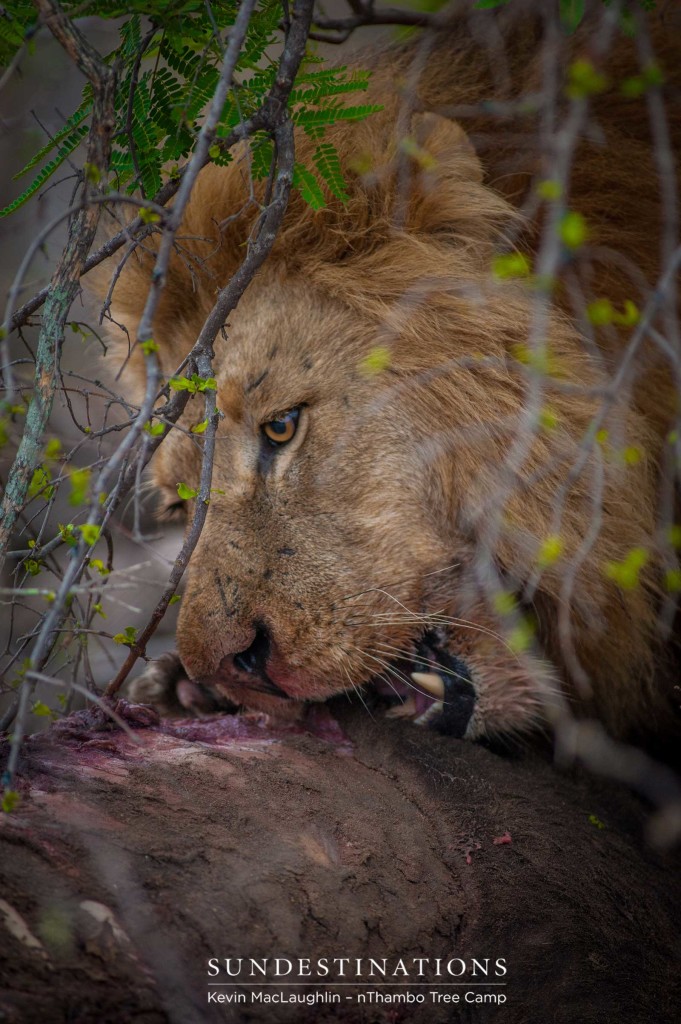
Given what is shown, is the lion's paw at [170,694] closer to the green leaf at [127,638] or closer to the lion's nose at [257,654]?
the lion's nose at [257,654]

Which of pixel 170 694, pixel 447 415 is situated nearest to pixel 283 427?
pixel 447 415

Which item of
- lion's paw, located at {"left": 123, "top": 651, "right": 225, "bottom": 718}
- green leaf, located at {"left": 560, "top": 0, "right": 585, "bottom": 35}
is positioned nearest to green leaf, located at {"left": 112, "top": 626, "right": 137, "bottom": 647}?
lion's paw, located at {"left": 123, "top": 651, "right": 225, "bottom": 718}

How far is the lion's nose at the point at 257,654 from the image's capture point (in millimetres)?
2350

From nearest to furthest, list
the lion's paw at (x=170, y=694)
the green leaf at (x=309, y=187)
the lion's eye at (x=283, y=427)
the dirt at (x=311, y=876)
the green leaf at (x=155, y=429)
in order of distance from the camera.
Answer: the dirt at (x=311, y=876), the green leaf at (x=155, y=429), the green leaf at (x=309, y=187), the lion's eye at (x=283, y=427), the lion's paw at (x=170, y=694)

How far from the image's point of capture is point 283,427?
2514 millimetres

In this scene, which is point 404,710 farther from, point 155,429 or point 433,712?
point 155,429

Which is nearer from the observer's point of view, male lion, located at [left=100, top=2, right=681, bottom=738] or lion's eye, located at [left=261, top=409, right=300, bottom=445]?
male lion, located at [left=100, top=2, right=681, bottom=738]

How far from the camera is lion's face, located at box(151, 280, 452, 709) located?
2.34m

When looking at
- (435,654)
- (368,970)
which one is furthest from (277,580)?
(368,970)

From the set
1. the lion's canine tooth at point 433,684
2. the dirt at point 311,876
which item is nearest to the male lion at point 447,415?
the lion's canine tooth at point 433,684

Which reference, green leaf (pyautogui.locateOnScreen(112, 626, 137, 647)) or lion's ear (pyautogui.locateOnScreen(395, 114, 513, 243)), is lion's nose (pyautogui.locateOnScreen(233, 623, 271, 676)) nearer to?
green leaf (pyautogui.locateOnScreen(112, 626, 137, 647))

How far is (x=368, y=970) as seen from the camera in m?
1.53

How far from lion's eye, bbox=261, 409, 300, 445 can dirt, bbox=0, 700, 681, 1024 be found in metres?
0.81

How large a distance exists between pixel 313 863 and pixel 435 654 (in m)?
0.85
